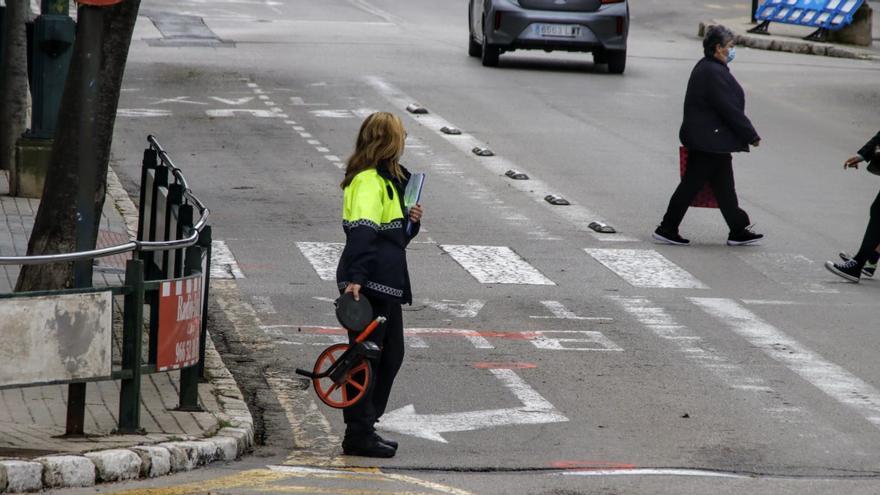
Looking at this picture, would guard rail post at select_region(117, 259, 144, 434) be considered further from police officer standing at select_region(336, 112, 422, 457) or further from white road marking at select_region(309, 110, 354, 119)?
white road marking at select_region(309, 110, 354, 119)

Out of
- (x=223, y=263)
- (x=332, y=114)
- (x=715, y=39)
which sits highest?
(x=715, y=39)

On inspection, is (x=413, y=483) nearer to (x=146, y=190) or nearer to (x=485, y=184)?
(x=146, y=190)

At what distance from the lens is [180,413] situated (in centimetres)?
881

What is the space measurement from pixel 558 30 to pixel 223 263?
47.5 feet

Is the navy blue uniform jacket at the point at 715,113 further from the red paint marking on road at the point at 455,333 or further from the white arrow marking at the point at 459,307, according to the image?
the red paint marking on road at the point at 455,333

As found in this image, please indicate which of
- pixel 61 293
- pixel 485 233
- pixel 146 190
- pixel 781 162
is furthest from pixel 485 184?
pixel 61 293

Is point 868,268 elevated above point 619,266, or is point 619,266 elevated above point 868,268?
point 868,268

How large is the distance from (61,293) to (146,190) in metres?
4.68

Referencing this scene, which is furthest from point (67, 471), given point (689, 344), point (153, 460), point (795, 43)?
point (795, 43)

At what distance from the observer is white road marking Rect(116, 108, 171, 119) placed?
21.2 metres

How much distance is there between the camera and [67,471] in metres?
7.40

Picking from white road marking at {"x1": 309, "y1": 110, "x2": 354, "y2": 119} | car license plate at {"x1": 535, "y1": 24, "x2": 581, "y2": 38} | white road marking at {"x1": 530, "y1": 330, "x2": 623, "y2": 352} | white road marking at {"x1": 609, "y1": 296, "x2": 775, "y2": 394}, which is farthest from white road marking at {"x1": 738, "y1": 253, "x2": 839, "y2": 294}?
car license plate at {"x1": 535, "y1": 24, "x2": 581, "y2": 38}

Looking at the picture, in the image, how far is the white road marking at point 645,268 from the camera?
1326 cm

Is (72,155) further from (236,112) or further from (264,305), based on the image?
(236,112)
